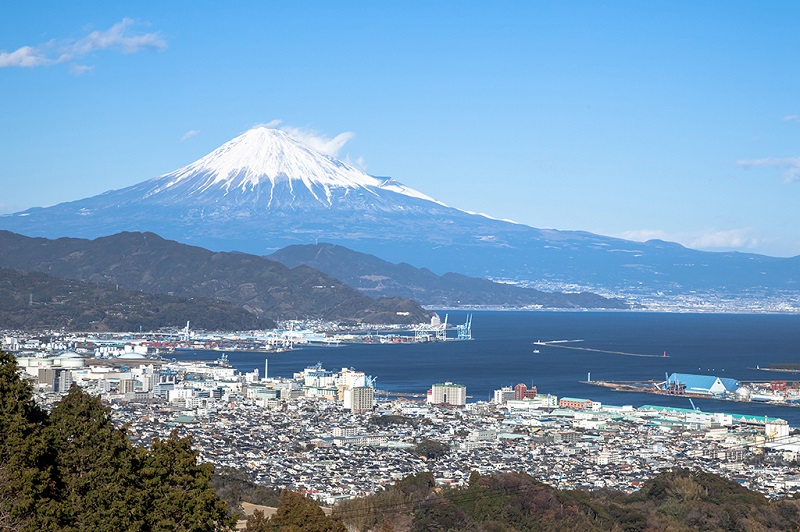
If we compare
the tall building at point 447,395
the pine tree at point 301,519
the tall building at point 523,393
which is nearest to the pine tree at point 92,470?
the pine tree at point 301,519

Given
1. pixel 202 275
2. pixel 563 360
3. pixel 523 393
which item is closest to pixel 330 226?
pixel 202 275

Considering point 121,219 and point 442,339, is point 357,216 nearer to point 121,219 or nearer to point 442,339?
point 121,219

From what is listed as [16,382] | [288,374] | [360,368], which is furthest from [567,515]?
[360,368]

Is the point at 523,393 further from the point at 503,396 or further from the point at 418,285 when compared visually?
the point at 418,285

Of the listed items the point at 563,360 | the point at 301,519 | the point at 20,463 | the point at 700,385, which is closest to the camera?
the point at 20,463

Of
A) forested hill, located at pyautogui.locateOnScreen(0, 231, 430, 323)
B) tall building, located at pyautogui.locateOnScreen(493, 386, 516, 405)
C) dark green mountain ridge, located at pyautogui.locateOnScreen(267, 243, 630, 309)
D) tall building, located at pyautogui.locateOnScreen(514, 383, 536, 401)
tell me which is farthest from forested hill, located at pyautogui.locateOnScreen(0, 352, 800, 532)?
dark green mountain ridge, located at pyautogui.locateOnScreen(267, 243, 630, 309)
